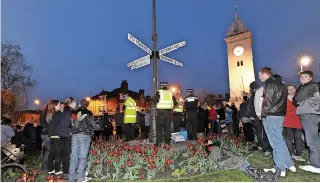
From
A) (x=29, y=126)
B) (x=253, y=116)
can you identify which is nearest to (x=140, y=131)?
(x=29, y=126)

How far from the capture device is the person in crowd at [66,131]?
293 inches

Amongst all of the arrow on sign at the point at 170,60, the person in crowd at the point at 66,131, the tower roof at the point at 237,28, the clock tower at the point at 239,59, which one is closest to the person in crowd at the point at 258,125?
the arrow on sign at the point at 170,60

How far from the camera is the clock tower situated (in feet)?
228

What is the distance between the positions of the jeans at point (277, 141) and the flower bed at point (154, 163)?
1520mm

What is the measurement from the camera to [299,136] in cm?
816

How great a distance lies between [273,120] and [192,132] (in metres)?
5.42

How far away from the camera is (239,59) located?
71.2m

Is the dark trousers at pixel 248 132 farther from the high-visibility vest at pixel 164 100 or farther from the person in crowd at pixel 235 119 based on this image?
the high-visibility vest at pixel 164 100

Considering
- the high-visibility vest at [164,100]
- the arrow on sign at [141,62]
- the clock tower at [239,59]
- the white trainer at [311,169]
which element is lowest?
the white trainer at [311,169]

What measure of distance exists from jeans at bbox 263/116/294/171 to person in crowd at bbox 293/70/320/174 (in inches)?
25.0

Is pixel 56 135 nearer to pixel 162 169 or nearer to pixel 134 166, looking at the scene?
pixel 134 166

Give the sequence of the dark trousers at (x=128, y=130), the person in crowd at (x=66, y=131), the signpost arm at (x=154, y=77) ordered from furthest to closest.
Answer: the dark trousers at (x=128, y=130), the signpost arm at (x=154, y=77), the person in crowd at (x=66, y=131)

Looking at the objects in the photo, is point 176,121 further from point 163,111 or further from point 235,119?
point 163,111

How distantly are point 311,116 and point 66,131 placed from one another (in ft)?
20.5
